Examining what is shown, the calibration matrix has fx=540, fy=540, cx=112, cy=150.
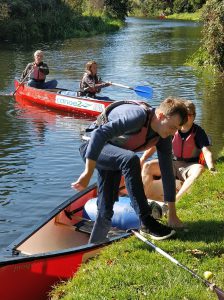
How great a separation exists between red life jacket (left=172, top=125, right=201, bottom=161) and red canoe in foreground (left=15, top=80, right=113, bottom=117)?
21.5 feet

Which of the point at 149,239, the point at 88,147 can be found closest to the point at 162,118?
the point at 88,147

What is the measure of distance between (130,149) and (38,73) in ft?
37.8

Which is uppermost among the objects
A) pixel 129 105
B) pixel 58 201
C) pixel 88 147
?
pixel 129 105

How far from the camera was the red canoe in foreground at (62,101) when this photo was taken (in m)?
14.1

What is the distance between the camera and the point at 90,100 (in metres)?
14.2

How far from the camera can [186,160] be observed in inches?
295

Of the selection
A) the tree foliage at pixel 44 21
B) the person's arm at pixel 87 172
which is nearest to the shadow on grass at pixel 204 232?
the person's arm at pixel 87 172

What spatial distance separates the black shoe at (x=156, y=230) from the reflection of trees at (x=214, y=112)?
5.98m

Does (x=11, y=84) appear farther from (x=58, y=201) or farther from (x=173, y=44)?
(x=173, y=44)

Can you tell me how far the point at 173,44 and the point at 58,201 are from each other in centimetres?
2887

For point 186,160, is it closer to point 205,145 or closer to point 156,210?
point 205,145

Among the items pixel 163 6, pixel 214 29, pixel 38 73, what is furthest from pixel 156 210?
pixel 163 6

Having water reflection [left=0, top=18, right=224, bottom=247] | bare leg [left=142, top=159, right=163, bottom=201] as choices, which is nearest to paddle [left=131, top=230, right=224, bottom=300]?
bare leg [left=142, top=159, right=163, bottom=201]

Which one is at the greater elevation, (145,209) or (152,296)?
(145,209)
